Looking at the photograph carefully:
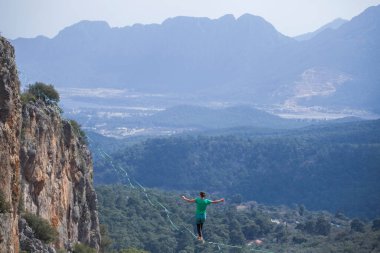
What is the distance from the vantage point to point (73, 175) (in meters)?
31.1

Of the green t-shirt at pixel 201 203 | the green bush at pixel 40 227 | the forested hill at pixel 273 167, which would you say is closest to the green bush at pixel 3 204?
the green t-shirt at pixel 201 203

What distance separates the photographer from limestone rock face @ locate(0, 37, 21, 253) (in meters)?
16.8

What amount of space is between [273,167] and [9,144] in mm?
114361

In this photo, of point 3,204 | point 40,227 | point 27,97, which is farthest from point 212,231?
point 3,204

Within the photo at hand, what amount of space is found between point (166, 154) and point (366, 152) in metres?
44.9

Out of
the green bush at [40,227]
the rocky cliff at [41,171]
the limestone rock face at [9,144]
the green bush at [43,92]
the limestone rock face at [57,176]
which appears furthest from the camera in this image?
the green bush at [43,92]

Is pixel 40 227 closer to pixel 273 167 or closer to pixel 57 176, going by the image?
pixel 57 176

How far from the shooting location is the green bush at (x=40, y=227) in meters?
22.6

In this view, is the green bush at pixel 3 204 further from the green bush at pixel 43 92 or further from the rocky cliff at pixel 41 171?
the green bush at pixel 43 92

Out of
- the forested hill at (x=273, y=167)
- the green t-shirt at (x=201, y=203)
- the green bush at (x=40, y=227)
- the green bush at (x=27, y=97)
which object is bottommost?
the forested hill at (x=273, y=167)

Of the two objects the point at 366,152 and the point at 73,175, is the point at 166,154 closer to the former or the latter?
the point at 366,152

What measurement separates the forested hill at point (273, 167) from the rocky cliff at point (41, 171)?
242 feet

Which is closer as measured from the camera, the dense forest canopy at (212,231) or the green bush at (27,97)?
the green bush at (27,97)

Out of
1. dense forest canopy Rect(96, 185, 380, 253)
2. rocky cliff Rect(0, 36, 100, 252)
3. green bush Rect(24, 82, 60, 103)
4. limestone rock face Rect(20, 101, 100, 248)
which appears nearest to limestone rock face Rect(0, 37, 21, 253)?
rocky cliff Rect(0, 36, 100, 252)
